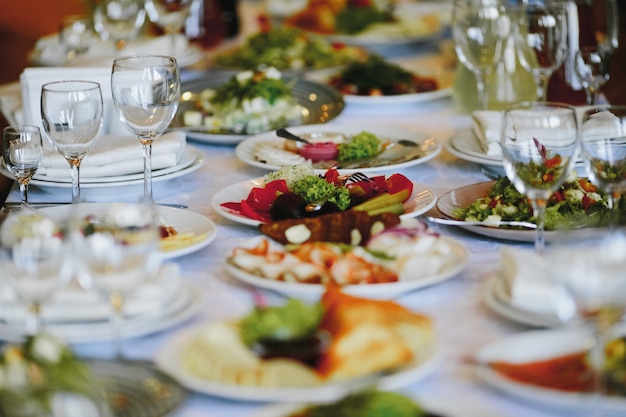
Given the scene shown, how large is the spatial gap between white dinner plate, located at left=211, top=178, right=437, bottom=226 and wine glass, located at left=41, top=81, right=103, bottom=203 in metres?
0.25

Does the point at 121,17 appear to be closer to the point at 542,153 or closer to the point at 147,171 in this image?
the point at 147,171

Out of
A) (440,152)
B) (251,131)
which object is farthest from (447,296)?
(251,131)

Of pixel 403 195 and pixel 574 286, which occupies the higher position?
pixel 574 286

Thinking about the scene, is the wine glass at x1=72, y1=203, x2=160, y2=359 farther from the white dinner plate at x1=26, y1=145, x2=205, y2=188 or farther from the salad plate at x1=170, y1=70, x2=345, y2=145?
the salad plate at x1=170, y1=70, x2=345, y2=145

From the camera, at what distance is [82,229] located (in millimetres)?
1027

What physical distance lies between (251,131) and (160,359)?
137 centimetres

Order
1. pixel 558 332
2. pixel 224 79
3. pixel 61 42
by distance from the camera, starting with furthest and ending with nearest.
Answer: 1. pixel 61 42
2. pixel 224 79
3. pixel 558 332

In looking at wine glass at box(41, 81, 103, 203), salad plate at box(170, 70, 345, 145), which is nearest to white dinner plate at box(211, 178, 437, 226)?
wine glass at box(41, 81, 103, 203)

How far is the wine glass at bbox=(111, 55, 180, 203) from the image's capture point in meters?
1.69

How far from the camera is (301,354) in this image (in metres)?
0.98

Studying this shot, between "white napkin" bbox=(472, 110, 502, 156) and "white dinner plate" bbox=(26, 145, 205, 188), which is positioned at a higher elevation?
"white napkin" bbox=(472, 110, 502, 156)

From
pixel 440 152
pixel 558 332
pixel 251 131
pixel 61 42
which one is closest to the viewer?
pixel 558 332

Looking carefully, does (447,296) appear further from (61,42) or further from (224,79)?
(61,42)

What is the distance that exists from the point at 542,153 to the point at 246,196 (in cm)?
60
